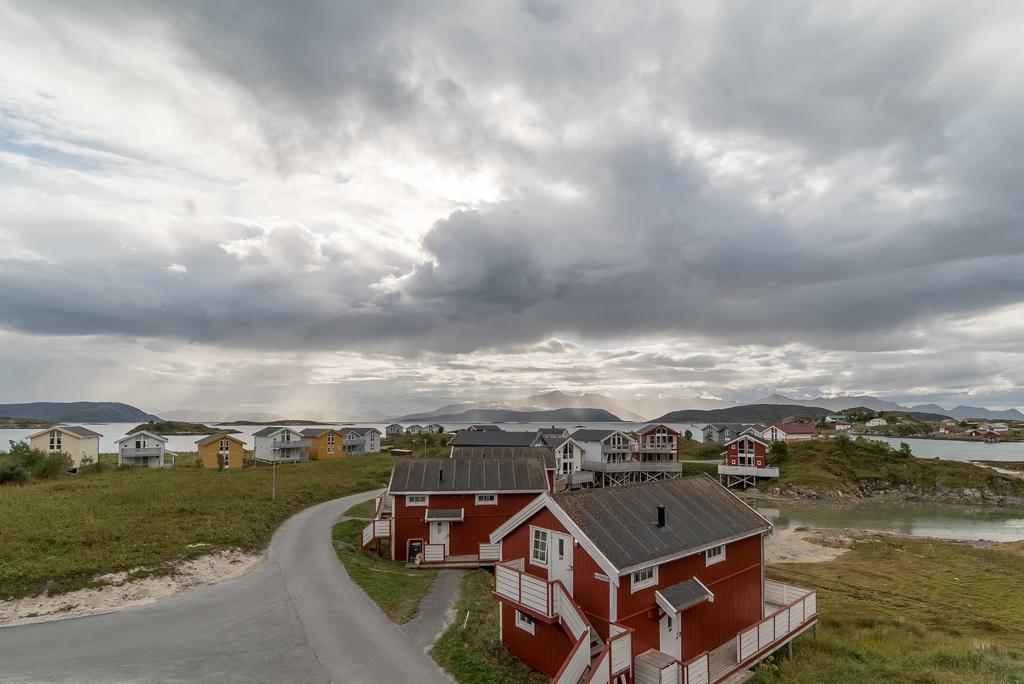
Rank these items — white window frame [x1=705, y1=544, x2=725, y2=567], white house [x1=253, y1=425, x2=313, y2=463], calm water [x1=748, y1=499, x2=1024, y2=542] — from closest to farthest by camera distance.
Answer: white window frame [x1=705, y1=544, x2=725, y2=567], calm water [x1=748, y1=499, x2=1024, y2=542], white house [x1=253, y1=425, x2=313, y2=463]

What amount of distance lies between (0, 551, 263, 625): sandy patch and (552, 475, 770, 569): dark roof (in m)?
19.3

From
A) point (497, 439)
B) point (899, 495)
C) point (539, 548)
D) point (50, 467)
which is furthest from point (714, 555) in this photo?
point (899, 495)

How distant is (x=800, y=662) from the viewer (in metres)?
21.2

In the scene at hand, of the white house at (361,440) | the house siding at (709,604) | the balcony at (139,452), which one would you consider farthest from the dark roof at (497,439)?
the house siding at (709,604)

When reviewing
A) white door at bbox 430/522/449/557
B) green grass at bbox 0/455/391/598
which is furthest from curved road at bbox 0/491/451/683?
white door at bbox 430/522/449/557

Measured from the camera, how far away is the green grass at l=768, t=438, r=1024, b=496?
245 ft

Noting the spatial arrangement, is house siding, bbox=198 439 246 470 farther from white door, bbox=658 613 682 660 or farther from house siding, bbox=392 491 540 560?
white door, bbox=658 613 682 660

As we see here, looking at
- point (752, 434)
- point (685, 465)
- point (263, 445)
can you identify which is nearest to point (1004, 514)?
point (752, 434)

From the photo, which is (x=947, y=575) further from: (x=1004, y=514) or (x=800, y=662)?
(x=1004, y=514)

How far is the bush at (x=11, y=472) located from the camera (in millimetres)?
49094

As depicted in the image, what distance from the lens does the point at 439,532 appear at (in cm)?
3388

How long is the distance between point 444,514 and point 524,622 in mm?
15129

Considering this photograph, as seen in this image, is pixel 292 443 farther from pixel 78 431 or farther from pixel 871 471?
pixel 871 471

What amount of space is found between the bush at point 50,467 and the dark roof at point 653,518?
60.9m
